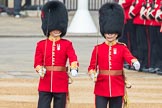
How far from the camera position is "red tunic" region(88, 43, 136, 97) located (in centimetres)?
808

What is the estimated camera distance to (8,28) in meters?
23.2

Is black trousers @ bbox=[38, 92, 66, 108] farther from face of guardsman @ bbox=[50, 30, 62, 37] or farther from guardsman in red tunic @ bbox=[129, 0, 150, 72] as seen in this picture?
guardsman in red tunic @ bbox=[129, 0, 150, 72]

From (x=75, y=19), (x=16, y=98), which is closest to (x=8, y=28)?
(x=75, y=19)

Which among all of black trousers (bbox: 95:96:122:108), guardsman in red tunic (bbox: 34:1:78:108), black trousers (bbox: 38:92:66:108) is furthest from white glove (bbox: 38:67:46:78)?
black trousers (bbox: 95:96:122:108)

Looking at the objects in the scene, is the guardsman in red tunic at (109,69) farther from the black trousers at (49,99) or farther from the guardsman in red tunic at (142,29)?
the guardsman in red tunic at (142,29)

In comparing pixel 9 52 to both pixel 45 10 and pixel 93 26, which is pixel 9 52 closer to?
pixel 93 26

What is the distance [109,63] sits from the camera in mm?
8133

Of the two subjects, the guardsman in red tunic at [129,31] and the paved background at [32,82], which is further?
the guardsman in red tunic at [129,31]

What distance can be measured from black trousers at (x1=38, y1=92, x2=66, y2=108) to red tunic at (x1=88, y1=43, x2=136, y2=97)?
1.36 feet

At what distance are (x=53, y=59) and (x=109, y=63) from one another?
2.08ft

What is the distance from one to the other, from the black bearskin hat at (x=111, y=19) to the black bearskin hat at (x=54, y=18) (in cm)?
45

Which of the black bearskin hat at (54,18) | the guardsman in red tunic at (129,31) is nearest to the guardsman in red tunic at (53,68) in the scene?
the black bearskin hat at (54,18)

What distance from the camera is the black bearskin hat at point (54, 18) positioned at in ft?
27.8

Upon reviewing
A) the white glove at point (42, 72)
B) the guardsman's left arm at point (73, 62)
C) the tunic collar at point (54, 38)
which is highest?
the tunic collar at point (54, 38)
